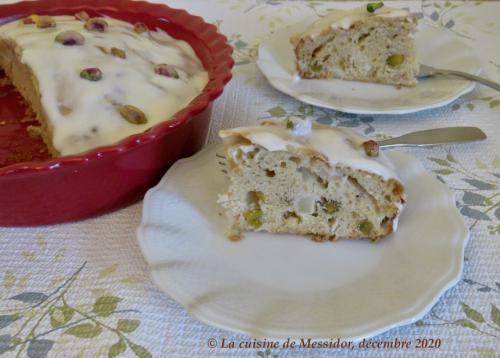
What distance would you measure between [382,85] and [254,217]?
754 millimetres

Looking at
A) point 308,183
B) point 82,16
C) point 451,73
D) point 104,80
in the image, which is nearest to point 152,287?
point 308,183

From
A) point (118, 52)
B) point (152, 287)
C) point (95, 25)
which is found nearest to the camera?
point (152, 287)

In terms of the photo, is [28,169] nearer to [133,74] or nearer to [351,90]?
[133,74]

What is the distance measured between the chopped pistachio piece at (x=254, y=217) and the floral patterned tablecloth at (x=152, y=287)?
0.73 ft

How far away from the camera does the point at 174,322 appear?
0.90m

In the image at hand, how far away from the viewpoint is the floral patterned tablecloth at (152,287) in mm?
858

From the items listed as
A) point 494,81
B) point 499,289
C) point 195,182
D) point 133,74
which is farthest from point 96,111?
point 494,81

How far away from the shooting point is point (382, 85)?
1.59 m

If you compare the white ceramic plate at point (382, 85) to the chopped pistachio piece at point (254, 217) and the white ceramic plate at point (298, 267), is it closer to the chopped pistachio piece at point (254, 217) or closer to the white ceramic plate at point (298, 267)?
the white ceramic plate at point (298, 267)

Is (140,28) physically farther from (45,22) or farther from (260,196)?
(260,196)

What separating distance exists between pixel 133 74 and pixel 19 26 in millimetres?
501

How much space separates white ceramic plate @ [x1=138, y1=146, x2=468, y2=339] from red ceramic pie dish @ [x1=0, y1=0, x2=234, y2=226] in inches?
2.6

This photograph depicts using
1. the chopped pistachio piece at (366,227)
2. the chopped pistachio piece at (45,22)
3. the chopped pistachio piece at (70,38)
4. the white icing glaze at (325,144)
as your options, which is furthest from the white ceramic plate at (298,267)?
the chopped pistachio piece at (45,22)

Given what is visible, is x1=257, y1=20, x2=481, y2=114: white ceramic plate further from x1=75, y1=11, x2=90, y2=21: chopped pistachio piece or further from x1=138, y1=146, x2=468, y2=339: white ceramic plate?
x1=75, y1=11, x2=90, y2=21: chopped pistachio piece
